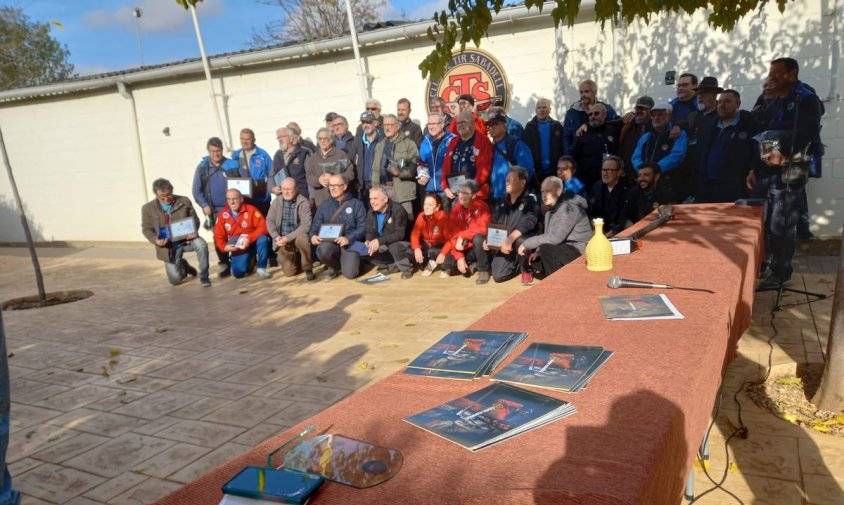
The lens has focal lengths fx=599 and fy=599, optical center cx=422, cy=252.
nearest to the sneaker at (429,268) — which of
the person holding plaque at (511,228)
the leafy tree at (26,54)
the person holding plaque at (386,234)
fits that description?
the person holding plaque at (386,234)

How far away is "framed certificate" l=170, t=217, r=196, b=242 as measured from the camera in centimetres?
846

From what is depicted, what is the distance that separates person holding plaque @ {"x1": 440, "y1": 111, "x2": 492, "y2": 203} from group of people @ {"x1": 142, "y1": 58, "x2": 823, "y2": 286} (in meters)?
0.02

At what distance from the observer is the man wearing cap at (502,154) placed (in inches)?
285

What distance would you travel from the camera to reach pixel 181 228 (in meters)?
8.51

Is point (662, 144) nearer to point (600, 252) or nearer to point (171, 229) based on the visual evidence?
point (600, 252)

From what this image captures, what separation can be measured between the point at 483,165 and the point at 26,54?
96.7 feet

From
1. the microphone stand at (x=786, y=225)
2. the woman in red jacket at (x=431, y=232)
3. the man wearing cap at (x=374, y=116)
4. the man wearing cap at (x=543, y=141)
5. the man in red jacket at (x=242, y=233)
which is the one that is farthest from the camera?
the man in red jacket at (x=242, y=233)

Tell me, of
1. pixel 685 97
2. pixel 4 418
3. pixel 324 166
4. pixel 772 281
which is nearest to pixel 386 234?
pixel 324 166

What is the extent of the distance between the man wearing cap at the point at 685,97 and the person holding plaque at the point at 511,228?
6.28 feet

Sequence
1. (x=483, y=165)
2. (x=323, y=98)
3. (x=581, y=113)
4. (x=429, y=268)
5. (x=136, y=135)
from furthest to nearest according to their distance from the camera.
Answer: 1. (x=136, y=135)
2. (x=323, y=98)
3. (x=429, y=268)
4. (x=581, y=113)
5. (x=483, y=165)

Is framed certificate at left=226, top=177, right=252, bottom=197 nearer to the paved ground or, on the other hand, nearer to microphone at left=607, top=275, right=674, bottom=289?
the paved ground

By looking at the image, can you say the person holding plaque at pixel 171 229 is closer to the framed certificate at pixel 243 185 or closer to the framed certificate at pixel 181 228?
the framed certificate at pixel 181 228

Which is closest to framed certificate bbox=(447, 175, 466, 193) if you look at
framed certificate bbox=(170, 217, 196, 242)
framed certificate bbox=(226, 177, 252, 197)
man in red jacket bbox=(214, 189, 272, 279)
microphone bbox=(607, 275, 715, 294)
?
man in red jacket bbox=(214, 189, 272, 279)

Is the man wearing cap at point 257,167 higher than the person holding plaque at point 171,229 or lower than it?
higher
